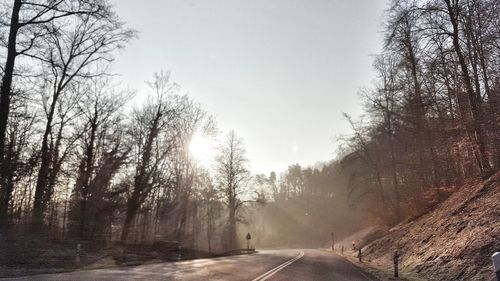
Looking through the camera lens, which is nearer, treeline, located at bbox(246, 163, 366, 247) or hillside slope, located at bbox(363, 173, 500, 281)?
hillside slope, located at bbox(363, 173, 500, 281)

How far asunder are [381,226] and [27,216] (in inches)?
1232

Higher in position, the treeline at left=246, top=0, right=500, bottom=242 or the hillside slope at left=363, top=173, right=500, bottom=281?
the treeline at left=246, top=0, right=500, bottom=242

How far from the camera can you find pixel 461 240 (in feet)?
48.9

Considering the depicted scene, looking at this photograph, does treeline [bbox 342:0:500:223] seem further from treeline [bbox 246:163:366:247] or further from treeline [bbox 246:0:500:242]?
treeline [bbox 246:163:366:247]

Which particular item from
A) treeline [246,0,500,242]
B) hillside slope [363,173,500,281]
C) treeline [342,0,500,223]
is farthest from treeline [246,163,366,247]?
hillside slope [363,173,500,281]

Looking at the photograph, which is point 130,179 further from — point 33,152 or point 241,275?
point 241,275

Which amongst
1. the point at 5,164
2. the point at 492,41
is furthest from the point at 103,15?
the point at 492,41

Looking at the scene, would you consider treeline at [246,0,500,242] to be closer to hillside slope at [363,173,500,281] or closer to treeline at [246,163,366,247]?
hillside slope at [363,173,500,281]

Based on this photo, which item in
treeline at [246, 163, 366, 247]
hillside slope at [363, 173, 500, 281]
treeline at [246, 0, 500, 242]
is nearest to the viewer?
hillside slope at [363, 173, 500, 281]

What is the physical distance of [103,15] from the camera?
68.3 ft

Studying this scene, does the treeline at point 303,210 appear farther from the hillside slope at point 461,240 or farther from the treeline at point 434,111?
the hillside slope at point 461,240

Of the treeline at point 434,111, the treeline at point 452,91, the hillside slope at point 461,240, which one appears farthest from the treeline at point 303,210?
the hillside slope at point 461,240

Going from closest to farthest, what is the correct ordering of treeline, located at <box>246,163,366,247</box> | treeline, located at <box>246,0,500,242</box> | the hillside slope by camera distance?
the hillside slope < treeline, located at <box>246,0,500,242</box> < treeline, located at <box>246,163,366,247</box>

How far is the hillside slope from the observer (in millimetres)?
12531
